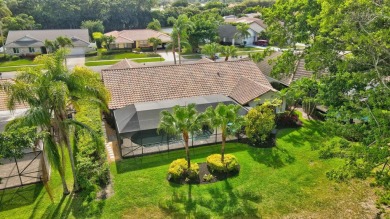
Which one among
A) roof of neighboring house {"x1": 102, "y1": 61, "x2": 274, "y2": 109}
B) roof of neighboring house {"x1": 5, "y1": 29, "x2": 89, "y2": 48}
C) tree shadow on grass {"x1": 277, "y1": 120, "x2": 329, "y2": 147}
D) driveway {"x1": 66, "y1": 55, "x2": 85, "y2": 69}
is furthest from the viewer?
roof of neighboring house {"x1": 5, "y1": 29, "x2": 89, "y2": 48}

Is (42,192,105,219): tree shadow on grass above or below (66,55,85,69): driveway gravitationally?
below

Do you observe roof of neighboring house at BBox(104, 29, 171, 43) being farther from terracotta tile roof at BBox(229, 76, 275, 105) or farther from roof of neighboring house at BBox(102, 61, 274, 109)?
terracotta tile roof at BBox(229, 76, 275, 105)

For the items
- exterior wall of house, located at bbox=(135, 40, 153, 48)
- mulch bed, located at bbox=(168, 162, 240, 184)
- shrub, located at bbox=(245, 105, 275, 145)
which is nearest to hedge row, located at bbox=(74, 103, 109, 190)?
mulch bed, located at bbox=(168, 162, 240, 184)

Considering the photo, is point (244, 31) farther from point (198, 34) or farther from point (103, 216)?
point (103, 216)

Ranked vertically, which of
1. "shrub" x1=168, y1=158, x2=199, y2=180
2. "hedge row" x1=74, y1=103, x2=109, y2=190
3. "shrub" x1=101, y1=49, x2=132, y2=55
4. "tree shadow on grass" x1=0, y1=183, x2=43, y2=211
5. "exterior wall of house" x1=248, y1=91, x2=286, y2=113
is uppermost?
"shrub" x1=101, y1=49, x2=132, y2=55

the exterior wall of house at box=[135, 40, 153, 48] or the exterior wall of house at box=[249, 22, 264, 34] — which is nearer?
the exterior wall of house at box=[135, 40, 153, 48]

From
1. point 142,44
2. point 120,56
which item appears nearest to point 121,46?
point 142,44
